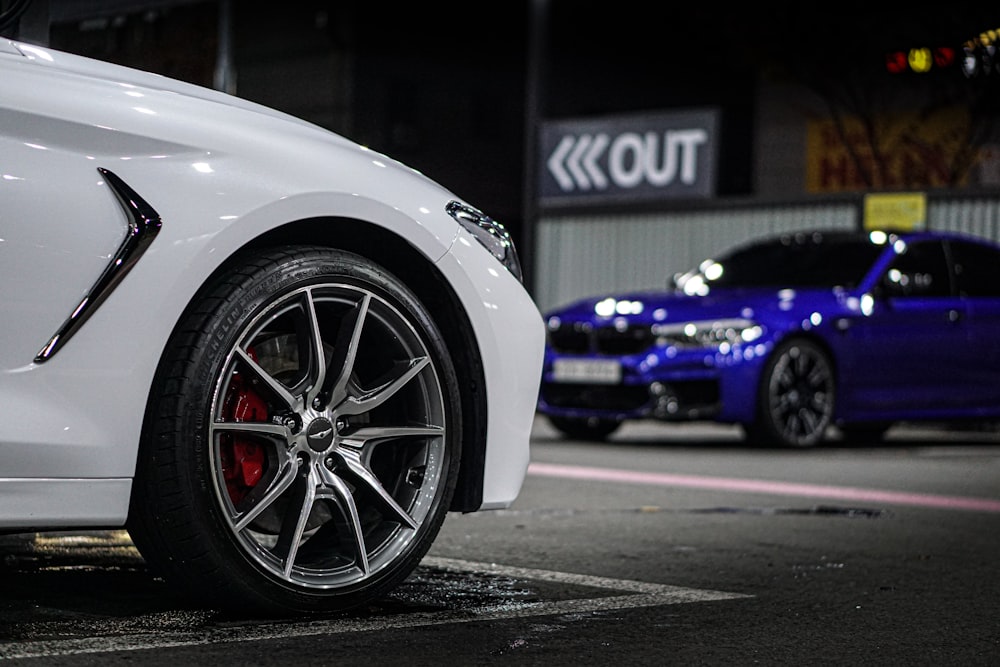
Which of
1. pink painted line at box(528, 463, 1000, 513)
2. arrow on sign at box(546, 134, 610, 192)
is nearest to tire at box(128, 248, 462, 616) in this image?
pink painted line at box(528, 463, 1000, 513)

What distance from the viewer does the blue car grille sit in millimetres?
11195

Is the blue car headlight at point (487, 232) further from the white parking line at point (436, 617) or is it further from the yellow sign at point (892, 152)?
the yellow sign at point (892, 152)

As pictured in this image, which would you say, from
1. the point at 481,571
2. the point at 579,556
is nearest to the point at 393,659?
the point at 481,571

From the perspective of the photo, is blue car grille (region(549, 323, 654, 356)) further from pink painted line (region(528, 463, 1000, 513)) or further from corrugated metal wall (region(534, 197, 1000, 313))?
corrugated metal wall (region(534, 197, 1000, 313))

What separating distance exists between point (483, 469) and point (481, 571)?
0.74 meters

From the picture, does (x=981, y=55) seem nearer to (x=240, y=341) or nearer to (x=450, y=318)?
(x=450, y=318)

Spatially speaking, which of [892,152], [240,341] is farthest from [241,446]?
[892,152]

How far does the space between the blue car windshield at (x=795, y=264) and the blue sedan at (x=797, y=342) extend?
0.01 meters

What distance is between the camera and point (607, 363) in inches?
441

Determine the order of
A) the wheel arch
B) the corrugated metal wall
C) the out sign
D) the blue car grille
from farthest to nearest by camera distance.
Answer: the out sign
the corrugated metal wall
the blue car grille
the wheel arch

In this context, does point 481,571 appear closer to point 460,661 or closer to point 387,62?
point 460,661

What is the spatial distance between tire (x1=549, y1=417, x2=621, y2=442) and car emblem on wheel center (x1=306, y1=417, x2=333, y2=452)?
7739 millimetres

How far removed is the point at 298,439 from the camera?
14.0 ft

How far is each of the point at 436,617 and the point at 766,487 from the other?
14.7ft
